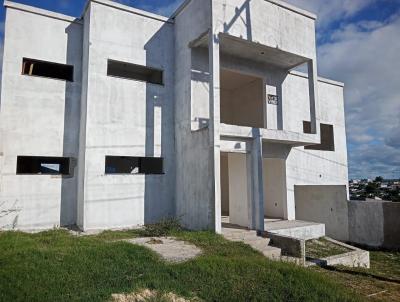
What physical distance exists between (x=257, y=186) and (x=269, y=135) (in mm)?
1870

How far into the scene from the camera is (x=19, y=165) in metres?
9.73

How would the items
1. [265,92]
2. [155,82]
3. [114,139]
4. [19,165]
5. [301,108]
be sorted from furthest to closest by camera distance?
[301,108] → [265,92] → [155,82] → [114,139] → [19,165]

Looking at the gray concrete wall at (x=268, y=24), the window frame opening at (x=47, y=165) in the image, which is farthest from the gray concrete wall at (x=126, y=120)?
the gray concrete wall at (x=268, y=24)

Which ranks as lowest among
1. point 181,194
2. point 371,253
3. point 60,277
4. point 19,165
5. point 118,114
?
point 371,253

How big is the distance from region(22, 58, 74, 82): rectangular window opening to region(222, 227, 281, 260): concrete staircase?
7.27 m

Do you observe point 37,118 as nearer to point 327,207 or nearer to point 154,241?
point 154,241

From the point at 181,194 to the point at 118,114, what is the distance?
3.41 meters

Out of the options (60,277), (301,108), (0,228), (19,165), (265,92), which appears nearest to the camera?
(60,277)

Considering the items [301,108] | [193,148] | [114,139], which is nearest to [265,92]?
[301,108]

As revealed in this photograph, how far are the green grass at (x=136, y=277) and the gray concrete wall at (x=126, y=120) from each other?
3.56 metres

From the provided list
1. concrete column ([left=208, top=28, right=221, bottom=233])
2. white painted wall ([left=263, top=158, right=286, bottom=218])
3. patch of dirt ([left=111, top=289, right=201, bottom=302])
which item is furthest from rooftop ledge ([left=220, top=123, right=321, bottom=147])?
patch of dirt ([left=111, top=289, right=201, bottom=302])

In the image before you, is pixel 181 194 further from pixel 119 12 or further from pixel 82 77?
pixel 119 12

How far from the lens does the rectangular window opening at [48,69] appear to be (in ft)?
33.4

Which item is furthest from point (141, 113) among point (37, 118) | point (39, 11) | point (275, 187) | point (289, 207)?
point (289, 207)
